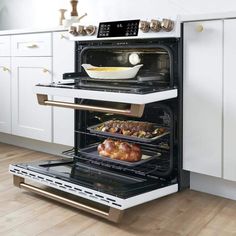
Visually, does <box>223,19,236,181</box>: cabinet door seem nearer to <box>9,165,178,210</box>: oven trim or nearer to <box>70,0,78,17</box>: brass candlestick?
<box>9,165,178,210</box>: oven trim

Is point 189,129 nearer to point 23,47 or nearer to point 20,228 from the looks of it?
point 20,228

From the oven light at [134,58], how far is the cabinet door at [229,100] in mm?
564

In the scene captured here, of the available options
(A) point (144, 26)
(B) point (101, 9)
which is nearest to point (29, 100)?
(B) point (101, 9)

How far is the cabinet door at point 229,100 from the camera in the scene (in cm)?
185

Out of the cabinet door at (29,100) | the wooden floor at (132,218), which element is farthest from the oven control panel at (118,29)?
the wooden floor at (132,218)

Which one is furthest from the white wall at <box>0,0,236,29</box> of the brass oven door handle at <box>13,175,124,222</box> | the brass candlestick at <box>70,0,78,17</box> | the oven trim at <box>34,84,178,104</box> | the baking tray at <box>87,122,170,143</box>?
the brass oven door handle at <box>13,175,124,222</box>

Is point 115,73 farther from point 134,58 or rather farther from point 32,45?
point 32,45

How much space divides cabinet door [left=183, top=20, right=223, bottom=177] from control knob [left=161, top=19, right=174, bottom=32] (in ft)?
0.27

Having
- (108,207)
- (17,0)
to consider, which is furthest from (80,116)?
(17,0)

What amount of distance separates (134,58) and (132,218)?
938 millimetres

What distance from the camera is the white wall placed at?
8.10 ft

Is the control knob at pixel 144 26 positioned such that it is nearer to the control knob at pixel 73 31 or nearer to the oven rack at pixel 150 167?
the control knob at pixel 73 31

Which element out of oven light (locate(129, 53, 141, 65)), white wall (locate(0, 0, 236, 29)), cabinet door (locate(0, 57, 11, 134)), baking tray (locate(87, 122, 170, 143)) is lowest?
baking tray (locate(87, 122, 170, 143))

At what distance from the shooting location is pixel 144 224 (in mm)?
1762
